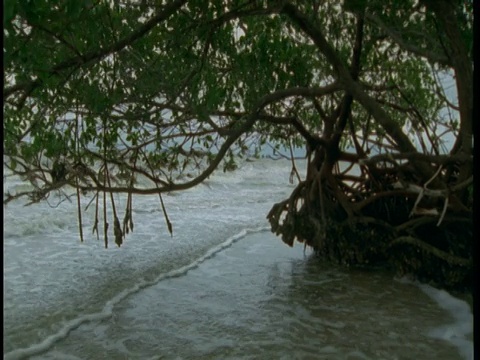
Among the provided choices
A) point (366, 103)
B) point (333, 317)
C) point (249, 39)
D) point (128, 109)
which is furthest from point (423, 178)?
point (128, 109)

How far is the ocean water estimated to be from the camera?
11.9 ft

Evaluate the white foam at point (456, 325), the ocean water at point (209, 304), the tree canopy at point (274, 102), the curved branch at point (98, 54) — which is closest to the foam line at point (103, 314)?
the ocean water at point (209, 304)

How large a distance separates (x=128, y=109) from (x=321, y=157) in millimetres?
2280

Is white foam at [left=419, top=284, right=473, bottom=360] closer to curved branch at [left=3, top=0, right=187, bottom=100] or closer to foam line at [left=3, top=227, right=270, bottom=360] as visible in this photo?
foam line at [left=3, top=227, right=270, bottom=360]

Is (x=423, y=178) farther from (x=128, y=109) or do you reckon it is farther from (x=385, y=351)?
(x=128, y=109)

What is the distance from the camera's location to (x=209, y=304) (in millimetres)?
4566

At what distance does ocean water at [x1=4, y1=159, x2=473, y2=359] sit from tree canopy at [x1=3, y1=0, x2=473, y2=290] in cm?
48

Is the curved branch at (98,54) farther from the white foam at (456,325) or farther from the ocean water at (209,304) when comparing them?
the white foam at (456,325)

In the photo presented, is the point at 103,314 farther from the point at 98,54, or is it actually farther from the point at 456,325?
the point at 456,325

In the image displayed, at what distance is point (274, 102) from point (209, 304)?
159 cm

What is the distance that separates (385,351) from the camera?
141 inches

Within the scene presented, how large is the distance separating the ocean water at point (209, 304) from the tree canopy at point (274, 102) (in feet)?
1.57

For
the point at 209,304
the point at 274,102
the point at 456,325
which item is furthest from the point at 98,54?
the point at 456,325

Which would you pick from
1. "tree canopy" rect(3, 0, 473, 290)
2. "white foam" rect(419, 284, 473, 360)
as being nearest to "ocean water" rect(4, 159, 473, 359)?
"white foam" rect(419, 284, 473, 360)
